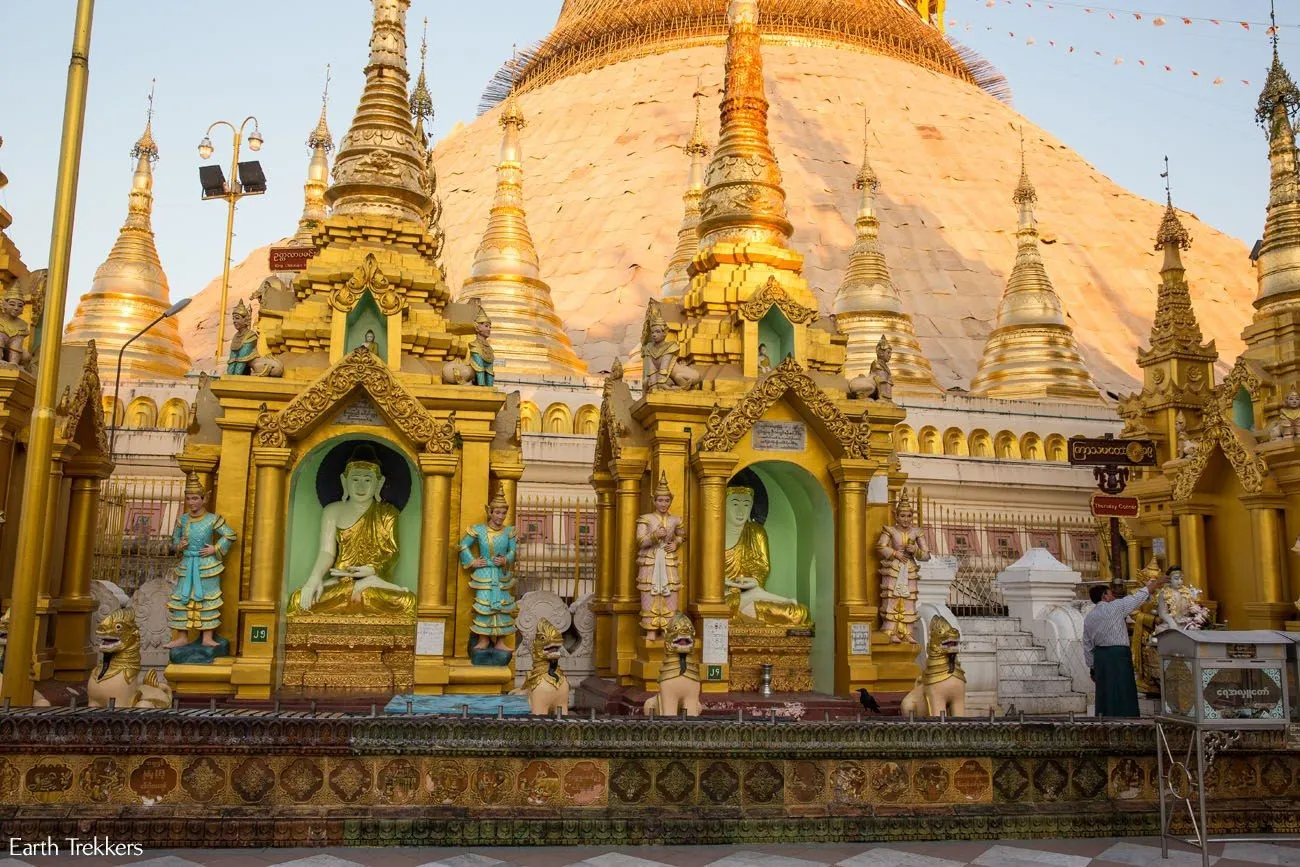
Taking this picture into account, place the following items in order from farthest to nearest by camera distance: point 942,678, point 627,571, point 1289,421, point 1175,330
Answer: point 1175,330, point 1289,421, point 627,571, point 942,678

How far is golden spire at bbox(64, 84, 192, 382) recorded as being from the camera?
83.8ft

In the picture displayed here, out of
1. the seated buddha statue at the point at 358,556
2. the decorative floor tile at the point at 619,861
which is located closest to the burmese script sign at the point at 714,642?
the seated buddha statue at the point at 358,556

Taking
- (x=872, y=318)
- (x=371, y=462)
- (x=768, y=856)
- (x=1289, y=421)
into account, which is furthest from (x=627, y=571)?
(x=872, y=318)

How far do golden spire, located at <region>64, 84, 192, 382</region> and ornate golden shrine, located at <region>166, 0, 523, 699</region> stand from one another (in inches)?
587

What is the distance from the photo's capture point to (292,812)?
6926mm

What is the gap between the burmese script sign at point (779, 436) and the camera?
440 inches

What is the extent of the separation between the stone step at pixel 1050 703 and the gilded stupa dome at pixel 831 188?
57.5 feet

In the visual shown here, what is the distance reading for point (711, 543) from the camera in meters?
10.6

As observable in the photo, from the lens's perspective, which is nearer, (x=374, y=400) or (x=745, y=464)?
(x=374, y=400)

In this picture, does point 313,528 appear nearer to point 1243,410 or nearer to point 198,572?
point 198,572

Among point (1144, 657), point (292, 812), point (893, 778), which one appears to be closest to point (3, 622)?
point (292, 812)

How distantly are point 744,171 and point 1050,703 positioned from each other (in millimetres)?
7271

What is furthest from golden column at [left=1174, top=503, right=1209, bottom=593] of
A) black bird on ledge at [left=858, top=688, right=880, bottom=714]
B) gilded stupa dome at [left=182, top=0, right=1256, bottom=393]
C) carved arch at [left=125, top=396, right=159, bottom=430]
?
carved arch at [left=125, top=396, right=159, bottom=430]

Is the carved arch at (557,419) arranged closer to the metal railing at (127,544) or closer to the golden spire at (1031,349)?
the metal railing at (127,544)
